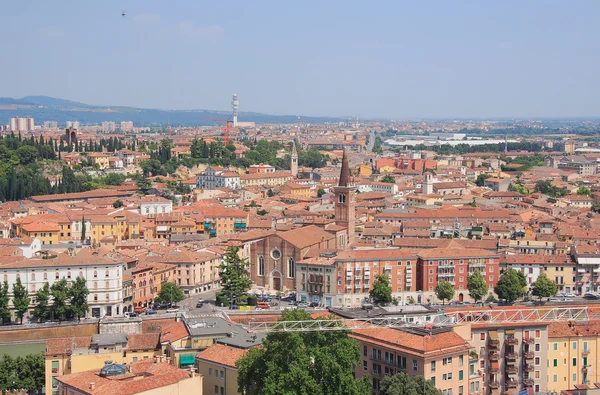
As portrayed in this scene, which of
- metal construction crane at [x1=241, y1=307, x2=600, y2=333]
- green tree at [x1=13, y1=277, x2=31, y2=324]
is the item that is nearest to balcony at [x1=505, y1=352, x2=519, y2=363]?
metal construction crane at [x1=241, y1=307, x2=600, y2=333]

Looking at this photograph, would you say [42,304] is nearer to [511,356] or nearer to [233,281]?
[233,281]

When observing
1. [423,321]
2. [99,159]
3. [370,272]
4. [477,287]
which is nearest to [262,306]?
[370,272]

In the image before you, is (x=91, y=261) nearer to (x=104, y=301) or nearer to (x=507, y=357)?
(x=104, y=301)

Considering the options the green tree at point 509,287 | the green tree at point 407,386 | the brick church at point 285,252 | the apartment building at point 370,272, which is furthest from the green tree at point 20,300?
the green tree at point 509,287

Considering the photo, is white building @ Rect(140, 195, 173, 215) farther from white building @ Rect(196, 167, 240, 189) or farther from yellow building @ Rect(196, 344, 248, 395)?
yellow building @ Rect(196, 344, 248, 395)

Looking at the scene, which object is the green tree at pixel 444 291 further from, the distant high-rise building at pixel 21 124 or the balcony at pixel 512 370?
the distant high-rise building at pixel 21 124
